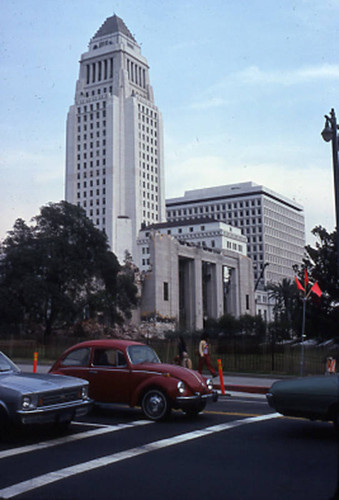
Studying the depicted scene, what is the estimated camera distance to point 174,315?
10538 centimetres

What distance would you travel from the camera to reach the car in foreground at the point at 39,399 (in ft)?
28.7

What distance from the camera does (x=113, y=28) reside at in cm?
15788

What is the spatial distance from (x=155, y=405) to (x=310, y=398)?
3.22m

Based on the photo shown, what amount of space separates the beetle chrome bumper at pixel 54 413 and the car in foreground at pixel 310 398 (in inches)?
124

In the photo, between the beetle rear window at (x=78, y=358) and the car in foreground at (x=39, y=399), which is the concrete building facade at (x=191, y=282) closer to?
the beetle rear window at (x=78, y=358)

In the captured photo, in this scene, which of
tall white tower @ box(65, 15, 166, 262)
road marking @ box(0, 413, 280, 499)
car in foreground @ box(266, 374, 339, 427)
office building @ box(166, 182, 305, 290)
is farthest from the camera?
office building @ box(166, 182, 305, 290)

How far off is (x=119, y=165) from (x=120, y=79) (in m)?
23.6

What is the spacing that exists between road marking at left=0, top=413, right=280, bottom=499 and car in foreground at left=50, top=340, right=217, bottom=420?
0.87 metres

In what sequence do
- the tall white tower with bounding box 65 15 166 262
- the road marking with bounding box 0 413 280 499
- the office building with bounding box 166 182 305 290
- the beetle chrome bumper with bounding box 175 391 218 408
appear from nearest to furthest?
1. the road marking with bounding box 0 413 280 499
2. the beetle chrome bumper with bounding box 175 391 218 408
3. the tall white tower with bounding box 65 15 166 262
4. the office building with bounding box 166 182 305 290

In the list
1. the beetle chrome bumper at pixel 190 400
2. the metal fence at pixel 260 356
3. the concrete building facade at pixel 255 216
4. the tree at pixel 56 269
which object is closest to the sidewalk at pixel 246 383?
the metal fence at pixel 260 356

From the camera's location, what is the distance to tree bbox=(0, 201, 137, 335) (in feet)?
185

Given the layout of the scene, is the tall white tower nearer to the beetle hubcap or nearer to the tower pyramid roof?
the tower pyramid roof

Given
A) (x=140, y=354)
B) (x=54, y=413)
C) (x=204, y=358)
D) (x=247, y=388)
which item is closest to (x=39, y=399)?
(x=54, y=413)

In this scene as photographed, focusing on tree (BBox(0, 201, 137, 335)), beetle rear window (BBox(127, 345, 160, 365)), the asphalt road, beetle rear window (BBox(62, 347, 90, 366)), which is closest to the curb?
the asphalt road
